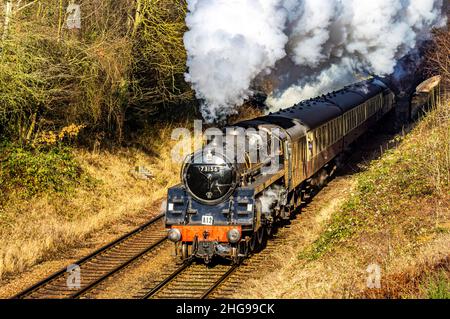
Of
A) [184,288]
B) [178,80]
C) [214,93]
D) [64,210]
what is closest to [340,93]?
[178,80]

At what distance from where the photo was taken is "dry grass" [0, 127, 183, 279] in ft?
48.1

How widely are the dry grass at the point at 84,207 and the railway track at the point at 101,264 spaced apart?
3.75ft

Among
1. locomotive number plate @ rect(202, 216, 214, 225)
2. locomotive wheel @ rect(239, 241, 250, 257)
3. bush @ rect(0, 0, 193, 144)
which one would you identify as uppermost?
bush @ rect(0, 0, 193, 144)

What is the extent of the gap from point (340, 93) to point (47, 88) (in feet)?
40.1

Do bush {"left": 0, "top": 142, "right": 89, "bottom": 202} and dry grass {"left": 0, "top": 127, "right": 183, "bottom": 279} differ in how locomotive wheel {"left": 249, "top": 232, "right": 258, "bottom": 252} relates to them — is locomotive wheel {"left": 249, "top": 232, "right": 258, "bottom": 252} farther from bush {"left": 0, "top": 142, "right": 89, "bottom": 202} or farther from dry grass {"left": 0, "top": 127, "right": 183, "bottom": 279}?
bush {"left": 0, "top": 142, "right": 89, "bottom": 202}

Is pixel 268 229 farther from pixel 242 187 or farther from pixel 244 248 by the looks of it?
pixel 242 187

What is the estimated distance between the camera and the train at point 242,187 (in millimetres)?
12898

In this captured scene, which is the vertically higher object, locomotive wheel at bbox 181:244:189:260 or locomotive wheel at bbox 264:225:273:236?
locomotive wheel at bbox 264:225:273:236

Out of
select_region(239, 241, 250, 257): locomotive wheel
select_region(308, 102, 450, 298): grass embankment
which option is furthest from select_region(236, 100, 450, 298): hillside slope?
select_region(239, 241, 250, 257): locomotive wheel

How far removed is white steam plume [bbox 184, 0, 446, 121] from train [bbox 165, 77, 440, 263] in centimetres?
126

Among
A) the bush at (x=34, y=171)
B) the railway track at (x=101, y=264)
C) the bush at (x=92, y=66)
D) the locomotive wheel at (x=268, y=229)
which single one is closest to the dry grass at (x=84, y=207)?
the bush at (x=34, y=171)

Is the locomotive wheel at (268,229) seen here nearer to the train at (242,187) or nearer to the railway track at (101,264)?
the train at (242,187)

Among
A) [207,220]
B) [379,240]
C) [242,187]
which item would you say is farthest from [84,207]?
[379,240]
